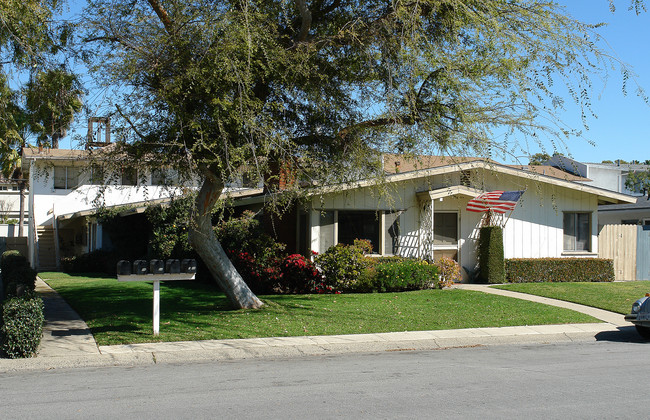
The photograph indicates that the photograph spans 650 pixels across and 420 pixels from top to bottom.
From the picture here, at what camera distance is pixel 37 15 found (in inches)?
436

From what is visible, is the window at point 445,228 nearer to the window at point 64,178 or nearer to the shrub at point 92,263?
the shrub at point 92,263

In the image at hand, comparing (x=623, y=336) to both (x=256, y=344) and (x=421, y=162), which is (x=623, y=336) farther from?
(x=256, y=344)

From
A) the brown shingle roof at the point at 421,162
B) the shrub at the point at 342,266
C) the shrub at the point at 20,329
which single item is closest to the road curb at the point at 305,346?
the shrub at the point at 20,329

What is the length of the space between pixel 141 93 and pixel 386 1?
5349 millimetres

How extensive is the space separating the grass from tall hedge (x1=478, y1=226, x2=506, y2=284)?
9.05 ft

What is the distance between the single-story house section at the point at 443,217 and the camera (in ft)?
59.4

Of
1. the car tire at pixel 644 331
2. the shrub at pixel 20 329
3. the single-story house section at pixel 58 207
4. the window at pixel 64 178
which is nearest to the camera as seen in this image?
the shrub at pixel 20 329

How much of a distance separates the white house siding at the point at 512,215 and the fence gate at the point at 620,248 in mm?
599

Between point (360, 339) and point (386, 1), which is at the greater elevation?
point (386, 1)

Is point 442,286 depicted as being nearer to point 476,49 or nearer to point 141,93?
point 476,49

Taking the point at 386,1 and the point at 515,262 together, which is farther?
the point at 515,262

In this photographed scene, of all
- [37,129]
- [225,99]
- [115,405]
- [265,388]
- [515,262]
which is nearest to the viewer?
[115,405]

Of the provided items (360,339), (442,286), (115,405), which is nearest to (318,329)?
(360,339)

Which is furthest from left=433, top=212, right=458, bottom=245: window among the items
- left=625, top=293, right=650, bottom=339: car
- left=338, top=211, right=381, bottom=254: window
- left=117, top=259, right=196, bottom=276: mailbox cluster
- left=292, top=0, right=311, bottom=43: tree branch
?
left=117, top=259, right=196, bottom=276: mailbox cluster
